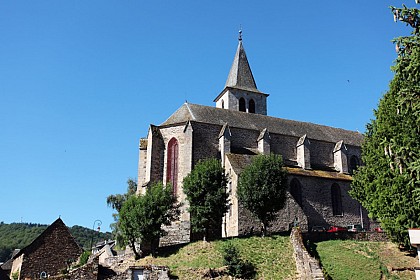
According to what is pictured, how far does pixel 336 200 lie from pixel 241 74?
23.8m

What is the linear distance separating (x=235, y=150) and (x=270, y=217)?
36.3 feet

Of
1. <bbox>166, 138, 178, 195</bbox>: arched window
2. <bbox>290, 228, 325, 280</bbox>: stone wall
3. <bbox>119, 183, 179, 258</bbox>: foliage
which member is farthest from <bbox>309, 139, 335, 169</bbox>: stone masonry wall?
<bbox>119, 183, 179, 258</bbox>: foliage

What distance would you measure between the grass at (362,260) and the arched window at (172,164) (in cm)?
1508

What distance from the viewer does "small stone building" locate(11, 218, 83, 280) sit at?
35.3 metres

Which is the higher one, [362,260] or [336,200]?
[336,200]

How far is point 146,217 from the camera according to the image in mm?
30141

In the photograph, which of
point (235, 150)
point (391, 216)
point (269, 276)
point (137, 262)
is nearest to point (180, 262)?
point (137, 262)

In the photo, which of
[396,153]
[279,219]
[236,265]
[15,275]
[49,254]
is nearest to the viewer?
[396,153]

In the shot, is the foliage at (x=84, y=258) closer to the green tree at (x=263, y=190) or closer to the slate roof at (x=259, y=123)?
the slate roof at (x=259, y=123)

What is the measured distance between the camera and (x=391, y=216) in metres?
25.1

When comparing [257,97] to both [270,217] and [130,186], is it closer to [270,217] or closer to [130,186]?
[130,186]

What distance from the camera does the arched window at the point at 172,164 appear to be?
128 ft

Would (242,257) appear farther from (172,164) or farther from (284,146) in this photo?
(284,146)

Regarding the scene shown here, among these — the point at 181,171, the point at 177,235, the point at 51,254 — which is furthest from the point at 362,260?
the point at 51,254
